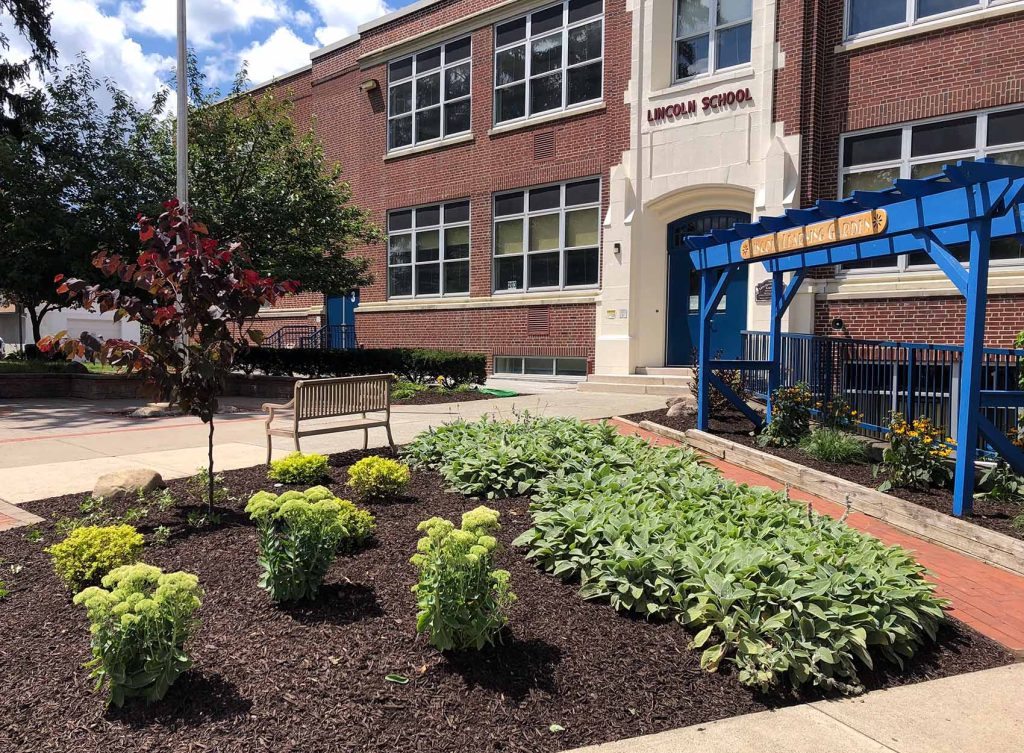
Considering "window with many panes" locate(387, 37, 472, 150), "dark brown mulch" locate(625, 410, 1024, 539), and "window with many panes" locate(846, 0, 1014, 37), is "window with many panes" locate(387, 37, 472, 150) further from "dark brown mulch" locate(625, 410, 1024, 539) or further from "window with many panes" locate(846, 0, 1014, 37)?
"dark brown mulch" locate(625, 410, 1024, 539)

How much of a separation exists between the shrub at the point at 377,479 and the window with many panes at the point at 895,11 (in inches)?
519

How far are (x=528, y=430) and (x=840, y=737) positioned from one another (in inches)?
205

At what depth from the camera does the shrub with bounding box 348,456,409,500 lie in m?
5.96

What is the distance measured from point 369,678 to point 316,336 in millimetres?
21473

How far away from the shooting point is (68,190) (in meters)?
15.9

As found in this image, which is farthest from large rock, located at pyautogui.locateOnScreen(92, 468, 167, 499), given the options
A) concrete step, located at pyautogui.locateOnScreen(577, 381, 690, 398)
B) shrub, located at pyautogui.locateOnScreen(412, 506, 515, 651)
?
concrete step, located at pyautogui.locateOnScreen(577, 381, 690, 398)

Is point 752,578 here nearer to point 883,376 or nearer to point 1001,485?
point 1001,485

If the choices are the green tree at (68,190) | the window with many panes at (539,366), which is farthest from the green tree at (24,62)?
the window with many panes at (539,366)

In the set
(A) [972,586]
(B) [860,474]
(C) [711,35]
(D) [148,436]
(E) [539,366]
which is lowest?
(A) [972,586]

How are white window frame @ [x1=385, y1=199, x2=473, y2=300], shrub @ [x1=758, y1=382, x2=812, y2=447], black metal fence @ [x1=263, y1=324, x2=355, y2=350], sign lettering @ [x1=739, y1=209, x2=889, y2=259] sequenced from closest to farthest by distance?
sign lettering @ [x1=739, y1=209, x2=889, y2=259] < shrub @ [x1=758, y1=382, x2=812, y2=447] < white window frame @ [x1=385, y1=199, x2=473, y2=300] < black metal fence @ [x1=263, y1=324, x2=355, y2=350]

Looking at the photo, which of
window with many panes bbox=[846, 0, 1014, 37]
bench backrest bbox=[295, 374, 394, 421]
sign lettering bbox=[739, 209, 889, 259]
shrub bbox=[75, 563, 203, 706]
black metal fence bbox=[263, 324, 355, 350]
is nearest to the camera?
shrub bbox=[75, 563, 203, 706]

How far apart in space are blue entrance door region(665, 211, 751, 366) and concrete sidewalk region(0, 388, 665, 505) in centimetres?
240

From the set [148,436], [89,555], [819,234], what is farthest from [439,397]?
[89,555]

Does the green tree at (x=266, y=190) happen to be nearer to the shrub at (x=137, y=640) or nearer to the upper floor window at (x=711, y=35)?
the upper floor window at (x=711, y=35)
